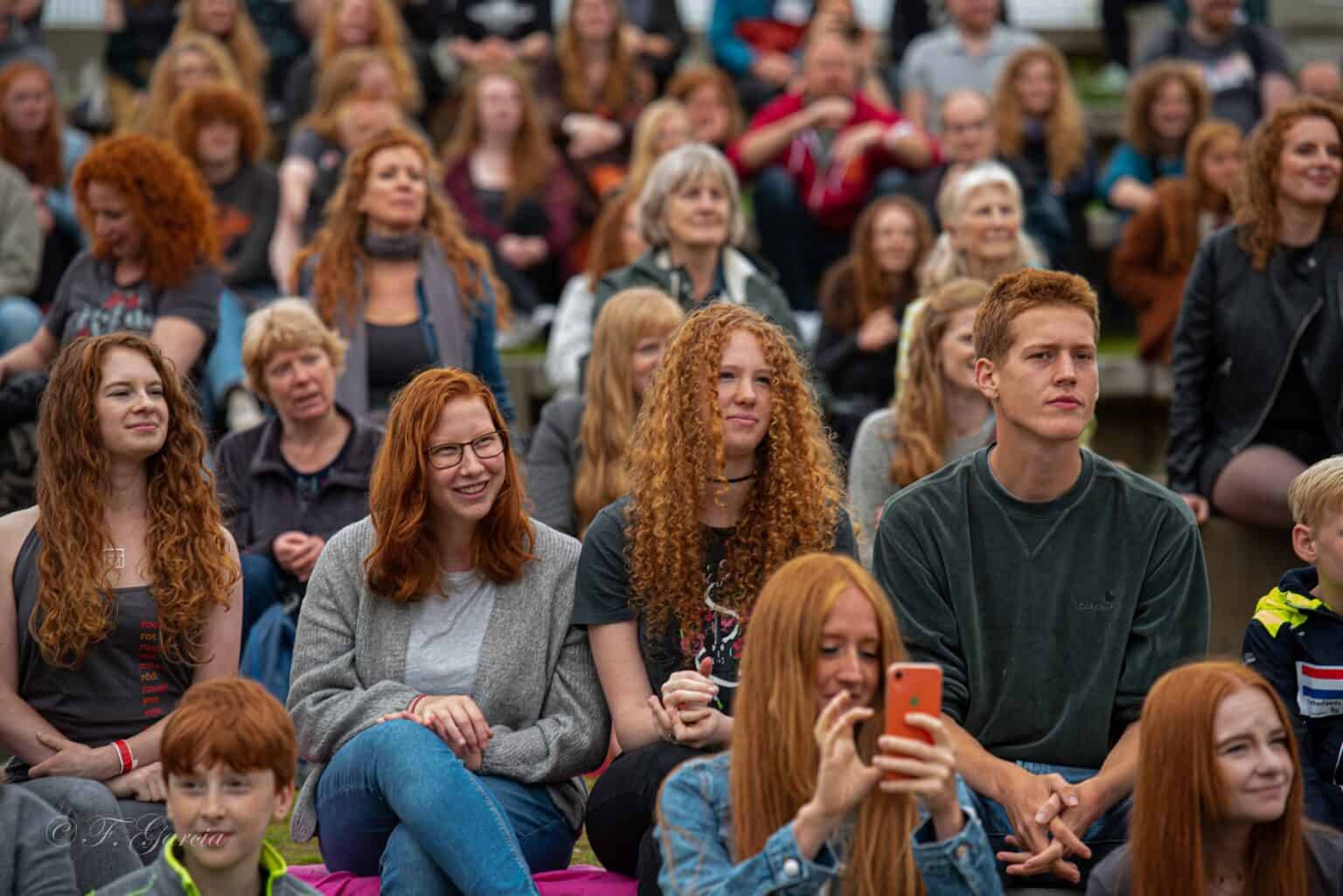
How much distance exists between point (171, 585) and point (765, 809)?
172cm

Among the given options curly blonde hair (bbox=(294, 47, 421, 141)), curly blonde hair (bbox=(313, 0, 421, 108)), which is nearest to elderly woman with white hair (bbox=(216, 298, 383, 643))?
curly blonde hair (bbox=(294, 47, 421, 141))

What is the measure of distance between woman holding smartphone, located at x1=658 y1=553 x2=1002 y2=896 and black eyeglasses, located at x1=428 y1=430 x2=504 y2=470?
1161 millimetres

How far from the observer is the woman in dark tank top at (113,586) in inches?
173

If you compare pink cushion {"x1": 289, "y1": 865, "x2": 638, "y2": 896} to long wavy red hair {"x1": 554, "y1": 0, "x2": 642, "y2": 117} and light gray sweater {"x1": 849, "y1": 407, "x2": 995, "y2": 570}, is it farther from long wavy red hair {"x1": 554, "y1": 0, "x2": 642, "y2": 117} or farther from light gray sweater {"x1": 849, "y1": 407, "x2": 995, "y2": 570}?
long wavy red hair {"x1": 554, "y1": 0, "x2": 642, "y2": 117}

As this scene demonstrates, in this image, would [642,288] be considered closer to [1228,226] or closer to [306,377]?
[306,377]

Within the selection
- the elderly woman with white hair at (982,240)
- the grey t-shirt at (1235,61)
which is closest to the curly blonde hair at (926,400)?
the elderly woman with white hair at (982,240)

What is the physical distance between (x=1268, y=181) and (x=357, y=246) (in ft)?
10.1

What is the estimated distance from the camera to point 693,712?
404 cm

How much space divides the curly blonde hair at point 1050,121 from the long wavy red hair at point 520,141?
7.16 feet

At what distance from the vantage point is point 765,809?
3441 millimetres

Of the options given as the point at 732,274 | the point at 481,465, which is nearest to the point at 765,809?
the point at 481,465

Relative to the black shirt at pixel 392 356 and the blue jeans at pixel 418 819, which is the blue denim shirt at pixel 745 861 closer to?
the blue jeans at pixel 418 819

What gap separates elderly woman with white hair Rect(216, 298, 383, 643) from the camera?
232 inches

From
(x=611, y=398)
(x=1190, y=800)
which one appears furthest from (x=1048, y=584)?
(x=611, y=398)
